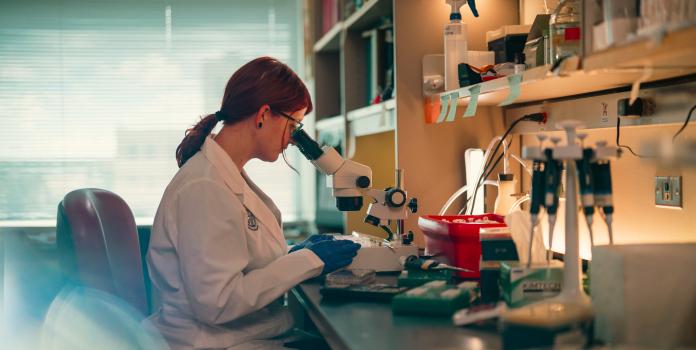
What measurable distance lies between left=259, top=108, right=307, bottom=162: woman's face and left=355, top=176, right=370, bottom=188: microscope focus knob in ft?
0.70

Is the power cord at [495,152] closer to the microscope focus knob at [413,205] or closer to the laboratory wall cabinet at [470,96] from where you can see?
the laboratory wall cabinet at [470,96]

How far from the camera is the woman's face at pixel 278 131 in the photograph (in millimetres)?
1997

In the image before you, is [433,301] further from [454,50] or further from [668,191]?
[454,50]

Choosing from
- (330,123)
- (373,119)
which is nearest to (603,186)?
(373,119)

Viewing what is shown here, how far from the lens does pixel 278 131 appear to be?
2014mm

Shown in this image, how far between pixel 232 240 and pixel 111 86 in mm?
Result: 2308

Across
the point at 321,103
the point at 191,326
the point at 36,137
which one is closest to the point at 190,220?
the point at 191,326

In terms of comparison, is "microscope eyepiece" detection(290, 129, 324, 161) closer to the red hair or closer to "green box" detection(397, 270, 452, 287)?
the red hair

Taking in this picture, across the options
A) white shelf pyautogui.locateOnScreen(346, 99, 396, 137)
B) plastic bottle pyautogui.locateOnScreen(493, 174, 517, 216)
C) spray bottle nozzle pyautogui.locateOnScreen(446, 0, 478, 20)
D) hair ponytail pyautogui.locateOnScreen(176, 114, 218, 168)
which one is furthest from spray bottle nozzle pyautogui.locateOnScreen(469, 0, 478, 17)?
hair ponytail pyautogui.locateOnScreen(176, 114, 218, 168)

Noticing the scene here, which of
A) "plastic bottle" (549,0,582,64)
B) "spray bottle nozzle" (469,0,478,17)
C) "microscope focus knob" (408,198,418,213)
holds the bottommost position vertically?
"microscope focus knob" (408,198,418,213)

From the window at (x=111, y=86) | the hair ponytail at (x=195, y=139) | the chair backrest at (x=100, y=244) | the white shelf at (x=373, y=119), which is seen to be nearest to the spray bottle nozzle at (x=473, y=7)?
the white shelf at (x=373, y=119)

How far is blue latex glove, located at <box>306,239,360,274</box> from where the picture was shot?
1.88 meters

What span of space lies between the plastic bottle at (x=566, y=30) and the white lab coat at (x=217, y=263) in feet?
2.48

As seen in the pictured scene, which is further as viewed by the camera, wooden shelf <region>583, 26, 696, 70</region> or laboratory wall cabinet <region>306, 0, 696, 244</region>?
laboratory wall cabinet <region>306, 0, 696, 244</region>
